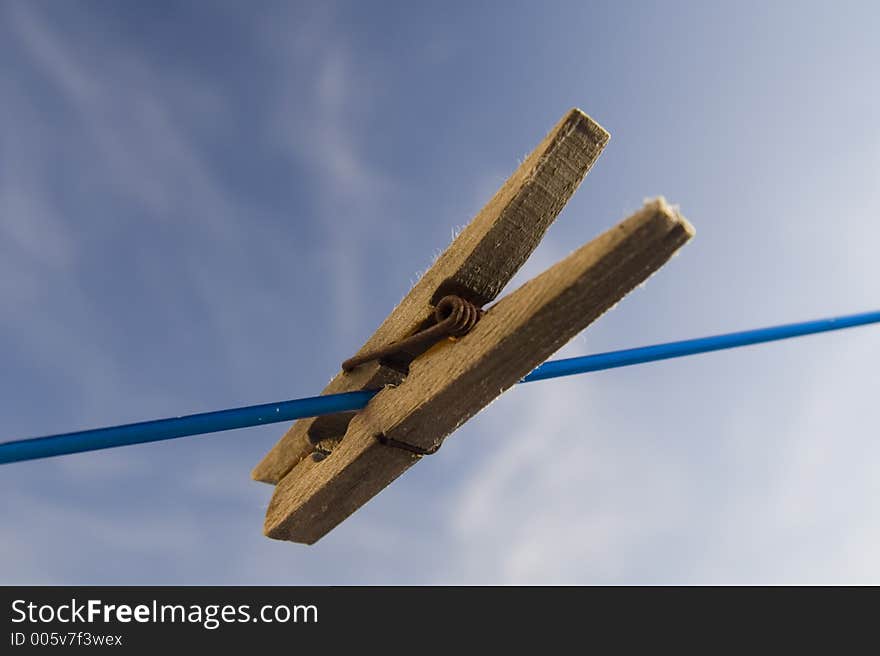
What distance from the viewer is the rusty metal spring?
176 cm

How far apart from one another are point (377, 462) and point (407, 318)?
415mm

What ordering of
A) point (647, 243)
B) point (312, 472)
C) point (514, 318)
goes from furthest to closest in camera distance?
point (312, 472) → point (514, 318) → point (647, 243)

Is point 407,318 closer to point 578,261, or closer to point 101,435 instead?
point 578,261

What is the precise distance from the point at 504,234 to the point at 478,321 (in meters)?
0.23

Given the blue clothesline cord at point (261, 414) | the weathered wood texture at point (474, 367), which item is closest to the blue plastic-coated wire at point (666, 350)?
the blue clothesline cord at point (261, 414)

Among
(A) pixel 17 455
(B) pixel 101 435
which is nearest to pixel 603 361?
(B) pixel 101 435

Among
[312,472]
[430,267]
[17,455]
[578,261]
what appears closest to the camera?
[578,261]

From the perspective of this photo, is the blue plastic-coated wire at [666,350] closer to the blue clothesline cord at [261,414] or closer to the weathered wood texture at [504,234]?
the blue clothesline cord at [261,414]

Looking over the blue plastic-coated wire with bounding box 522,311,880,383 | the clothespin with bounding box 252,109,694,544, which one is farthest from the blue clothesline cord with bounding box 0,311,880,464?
the clothespin with bounding box 252,109,694,544

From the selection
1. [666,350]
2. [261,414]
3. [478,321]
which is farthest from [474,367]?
[666,350]

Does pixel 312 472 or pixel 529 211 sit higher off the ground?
pixel 529 211

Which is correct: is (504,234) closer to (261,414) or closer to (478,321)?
(478,321)

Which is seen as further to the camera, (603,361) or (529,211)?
(603,361)

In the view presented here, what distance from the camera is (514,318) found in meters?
1.60
